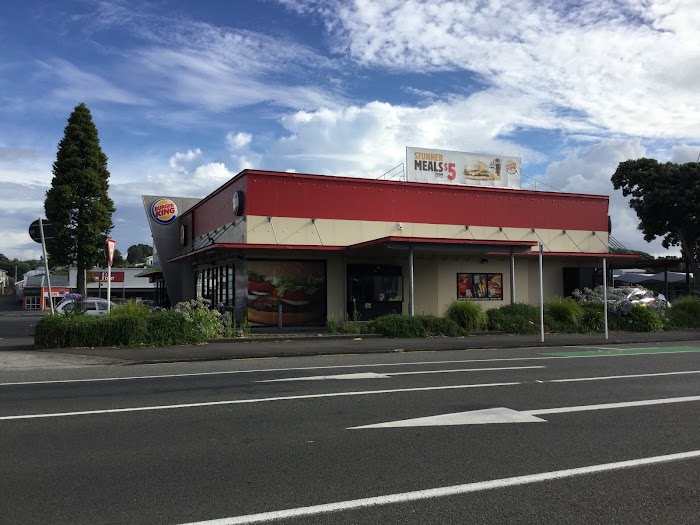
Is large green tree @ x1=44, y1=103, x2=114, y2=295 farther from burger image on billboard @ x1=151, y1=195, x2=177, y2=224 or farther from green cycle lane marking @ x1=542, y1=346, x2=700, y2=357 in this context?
green cycle lane marking @ x1=542, y1=346, x2=700, y2=357

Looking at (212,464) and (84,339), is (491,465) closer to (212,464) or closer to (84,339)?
(212,464)

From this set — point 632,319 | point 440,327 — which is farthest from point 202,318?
point 632,319

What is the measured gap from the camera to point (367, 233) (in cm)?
2525

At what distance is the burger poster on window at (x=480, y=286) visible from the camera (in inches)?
1043

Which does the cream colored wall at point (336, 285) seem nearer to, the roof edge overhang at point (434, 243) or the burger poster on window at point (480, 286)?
the roof edge overhang at point (434, 243)

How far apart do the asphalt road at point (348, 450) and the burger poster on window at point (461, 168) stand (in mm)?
18596

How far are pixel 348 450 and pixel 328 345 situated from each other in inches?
445

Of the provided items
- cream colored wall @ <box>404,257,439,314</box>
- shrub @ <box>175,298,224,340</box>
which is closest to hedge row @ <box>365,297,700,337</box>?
cream colored wall @ <box>404,257,439,314</box>

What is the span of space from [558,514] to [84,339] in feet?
48.4

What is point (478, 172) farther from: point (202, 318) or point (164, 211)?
point (164, 211)

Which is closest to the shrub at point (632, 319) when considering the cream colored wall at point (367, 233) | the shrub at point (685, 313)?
the shrub at point (685, 313)

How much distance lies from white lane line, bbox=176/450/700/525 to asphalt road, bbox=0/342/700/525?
0.02 meters

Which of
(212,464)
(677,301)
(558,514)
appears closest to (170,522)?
(212,464)

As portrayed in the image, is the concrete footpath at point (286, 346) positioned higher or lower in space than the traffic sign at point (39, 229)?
lower
